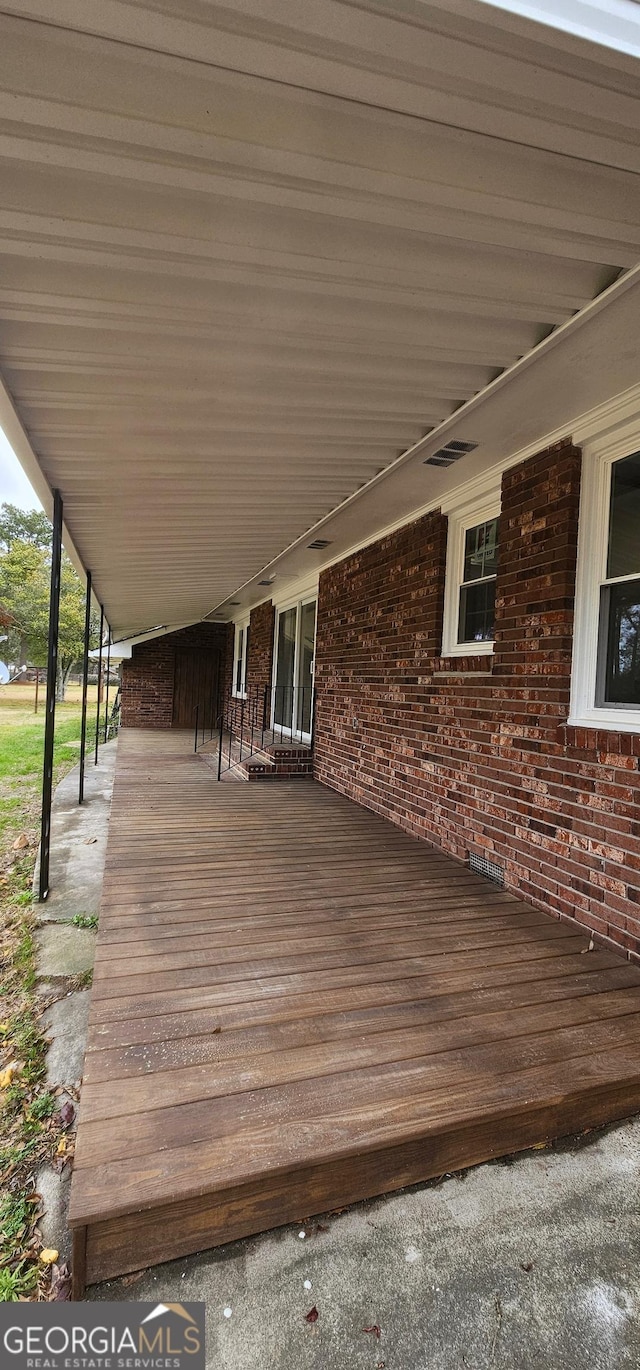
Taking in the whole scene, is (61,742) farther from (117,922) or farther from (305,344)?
(305,344)

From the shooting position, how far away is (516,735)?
3326mm

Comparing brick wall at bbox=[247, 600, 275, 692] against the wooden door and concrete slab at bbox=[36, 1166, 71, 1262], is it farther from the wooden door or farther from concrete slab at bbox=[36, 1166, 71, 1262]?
concrete slab at bbox=[36, 1166, 71, 1262]

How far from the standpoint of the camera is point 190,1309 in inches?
47.7

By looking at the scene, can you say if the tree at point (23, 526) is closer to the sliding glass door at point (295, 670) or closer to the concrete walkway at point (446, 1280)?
the sliding glass door at point (295, 670)

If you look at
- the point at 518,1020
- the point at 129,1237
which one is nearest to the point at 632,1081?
the point at 518,1020

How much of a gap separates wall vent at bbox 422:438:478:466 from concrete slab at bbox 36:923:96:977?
3402 mm

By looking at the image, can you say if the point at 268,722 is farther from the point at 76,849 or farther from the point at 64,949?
the point at 64,949

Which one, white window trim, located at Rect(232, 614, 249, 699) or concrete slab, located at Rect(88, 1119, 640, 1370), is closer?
concrete slab, located at Rect(88, 1119, 640, 1370)

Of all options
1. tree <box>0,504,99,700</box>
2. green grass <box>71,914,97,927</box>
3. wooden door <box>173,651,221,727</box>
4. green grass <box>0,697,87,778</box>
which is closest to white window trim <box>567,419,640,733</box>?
green grass <box>71,914,97,927</box>

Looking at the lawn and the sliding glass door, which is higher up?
the sliding glass door

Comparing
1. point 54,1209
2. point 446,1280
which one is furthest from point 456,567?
point 54,1209

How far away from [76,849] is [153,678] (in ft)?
31.8

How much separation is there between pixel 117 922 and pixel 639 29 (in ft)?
10.9

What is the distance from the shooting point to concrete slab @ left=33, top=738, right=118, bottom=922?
3836mm
